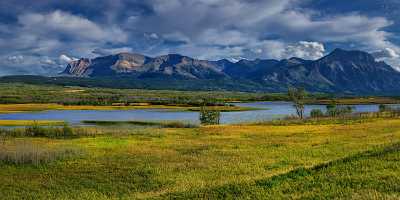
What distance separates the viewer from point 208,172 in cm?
2680

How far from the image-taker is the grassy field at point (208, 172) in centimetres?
1588

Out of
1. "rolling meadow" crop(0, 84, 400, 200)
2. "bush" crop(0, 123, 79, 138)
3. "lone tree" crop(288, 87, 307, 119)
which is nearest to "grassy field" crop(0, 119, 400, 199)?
"rolling meadow" crop(0, 84, 400, 200)

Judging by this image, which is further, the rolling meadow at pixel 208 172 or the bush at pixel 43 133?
the bush at pixel 43 133

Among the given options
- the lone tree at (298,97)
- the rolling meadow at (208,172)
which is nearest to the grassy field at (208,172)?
the rolling meadow at (208,172)

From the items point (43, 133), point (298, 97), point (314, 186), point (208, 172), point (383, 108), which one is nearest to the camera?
point (314, 186)

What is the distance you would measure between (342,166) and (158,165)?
14.7 metres

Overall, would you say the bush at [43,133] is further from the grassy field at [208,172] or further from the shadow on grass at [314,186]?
the shadow on grass at [314,186]

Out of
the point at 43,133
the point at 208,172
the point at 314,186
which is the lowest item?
the point at 43,133

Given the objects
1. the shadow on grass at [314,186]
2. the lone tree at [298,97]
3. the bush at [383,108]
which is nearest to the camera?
the shadow on grass at [314,186]

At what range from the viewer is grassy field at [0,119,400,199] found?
52.1 feet

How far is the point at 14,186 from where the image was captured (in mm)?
24516

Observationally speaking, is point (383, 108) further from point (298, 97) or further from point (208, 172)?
point (208, 172)

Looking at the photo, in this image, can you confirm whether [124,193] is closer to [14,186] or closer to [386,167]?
[14,186]

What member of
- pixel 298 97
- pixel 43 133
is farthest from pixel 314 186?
pixel 298 97
